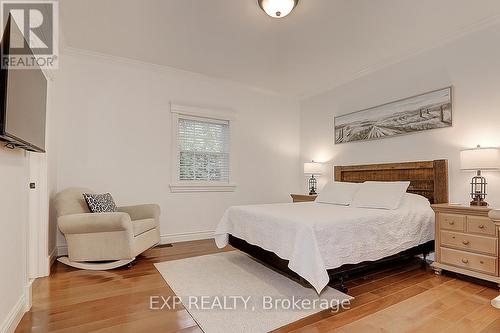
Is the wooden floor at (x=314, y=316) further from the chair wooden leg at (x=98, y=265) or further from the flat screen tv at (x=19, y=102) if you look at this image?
the flat screen tv at (x=19, y=102)

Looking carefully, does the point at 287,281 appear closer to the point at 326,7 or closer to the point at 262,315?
the point at 262,315

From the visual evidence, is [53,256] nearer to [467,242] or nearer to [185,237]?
[185,237]

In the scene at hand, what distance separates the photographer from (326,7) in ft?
9.02

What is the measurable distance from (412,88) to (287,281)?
10.1 ft

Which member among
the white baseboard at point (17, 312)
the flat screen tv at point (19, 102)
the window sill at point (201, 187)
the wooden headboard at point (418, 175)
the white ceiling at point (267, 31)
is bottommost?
the white baseboard at point (17, 312)

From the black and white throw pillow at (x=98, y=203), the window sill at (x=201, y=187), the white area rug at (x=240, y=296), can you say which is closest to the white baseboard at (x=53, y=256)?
the black and white throw pillow at (x=98, y=203)

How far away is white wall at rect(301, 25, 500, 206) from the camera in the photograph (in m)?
3.04

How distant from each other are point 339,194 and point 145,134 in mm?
2971

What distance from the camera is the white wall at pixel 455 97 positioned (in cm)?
304

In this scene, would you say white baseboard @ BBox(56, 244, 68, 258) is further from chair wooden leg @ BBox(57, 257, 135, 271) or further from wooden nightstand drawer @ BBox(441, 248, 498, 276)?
wooden nightstand drawer @ BBox(441, 248, 498, 276)

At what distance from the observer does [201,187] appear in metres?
Answer: 4.55

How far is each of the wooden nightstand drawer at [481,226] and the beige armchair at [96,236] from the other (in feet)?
11.4

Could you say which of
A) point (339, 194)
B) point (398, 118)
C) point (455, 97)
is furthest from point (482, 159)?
point (339, 194)

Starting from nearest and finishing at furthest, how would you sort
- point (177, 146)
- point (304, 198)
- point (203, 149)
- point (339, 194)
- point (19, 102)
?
point (19, 102)
point (339, 194)
point (177, 146)
point (203, 149)
point (304, 198)
